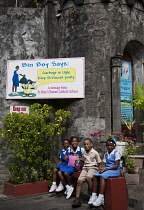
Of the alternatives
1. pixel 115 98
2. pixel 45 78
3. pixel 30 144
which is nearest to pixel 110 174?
pixel 30 144

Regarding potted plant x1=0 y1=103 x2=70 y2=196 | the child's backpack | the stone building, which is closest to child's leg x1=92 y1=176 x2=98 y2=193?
the child's backpack

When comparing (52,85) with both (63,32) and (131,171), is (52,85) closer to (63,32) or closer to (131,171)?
(63,32)

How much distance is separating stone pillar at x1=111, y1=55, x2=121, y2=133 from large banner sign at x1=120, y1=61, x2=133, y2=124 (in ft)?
3.40

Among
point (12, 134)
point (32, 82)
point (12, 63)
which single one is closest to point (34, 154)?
point (12, 134)

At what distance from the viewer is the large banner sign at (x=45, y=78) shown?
8.48 metres

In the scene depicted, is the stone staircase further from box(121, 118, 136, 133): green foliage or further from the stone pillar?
box(121, 118, 136, 133): green foliage

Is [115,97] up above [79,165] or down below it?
above

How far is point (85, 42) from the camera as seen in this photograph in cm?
861

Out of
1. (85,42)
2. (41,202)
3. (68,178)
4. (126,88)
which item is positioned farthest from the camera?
(126,88)

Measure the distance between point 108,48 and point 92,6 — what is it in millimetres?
1506

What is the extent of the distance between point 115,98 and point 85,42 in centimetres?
205

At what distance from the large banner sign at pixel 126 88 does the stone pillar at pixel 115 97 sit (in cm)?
104

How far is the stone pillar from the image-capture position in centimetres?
826

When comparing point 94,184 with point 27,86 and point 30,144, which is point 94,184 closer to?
point 30,144
